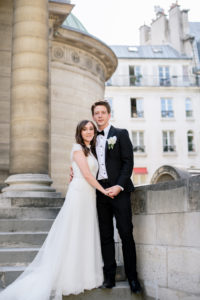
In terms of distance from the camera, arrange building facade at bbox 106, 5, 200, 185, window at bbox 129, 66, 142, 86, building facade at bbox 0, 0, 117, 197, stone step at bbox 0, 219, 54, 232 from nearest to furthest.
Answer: stone step at bbox 0, 219, 54, 232 < building facade at bbox 0, 0, 117, 197 < building facade at bbox 106, 5, 200, 185 < window at bbox 129, 66, 142, 86

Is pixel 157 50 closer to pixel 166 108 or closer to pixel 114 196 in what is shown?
pixel 166 108

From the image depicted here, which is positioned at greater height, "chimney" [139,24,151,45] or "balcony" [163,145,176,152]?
"chimney" [139,24,151,45]

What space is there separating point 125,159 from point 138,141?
36.3 metres

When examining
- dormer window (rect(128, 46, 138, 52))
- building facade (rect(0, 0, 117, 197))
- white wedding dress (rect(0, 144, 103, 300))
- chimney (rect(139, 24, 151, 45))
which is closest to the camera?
white wedding dress (rect(0, 144, 103, 300))

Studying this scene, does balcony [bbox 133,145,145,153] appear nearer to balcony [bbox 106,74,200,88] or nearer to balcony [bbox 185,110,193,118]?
balcony [bbox 185,110,193,118]

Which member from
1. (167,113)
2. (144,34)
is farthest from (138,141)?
(144,34)

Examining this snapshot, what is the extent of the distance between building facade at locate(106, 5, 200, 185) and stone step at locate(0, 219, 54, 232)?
106ft

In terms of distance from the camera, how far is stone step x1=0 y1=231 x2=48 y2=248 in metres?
6.58

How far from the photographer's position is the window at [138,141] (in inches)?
1591

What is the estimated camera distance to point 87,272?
496cm

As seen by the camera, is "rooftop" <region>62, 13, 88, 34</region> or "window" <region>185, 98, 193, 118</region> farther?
"window" <region>185, 98, 193, 118</region>

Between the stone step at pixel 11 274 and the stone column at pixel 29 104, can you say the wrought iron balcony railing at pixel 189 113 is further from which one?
the stone step at pixel 11 274

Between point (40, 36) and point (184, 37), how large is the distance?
39835 millimetres

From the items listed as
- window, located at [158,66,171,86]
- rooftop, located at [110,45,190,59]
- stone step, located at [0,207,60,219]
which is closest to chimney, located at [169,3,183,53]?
rooftop, located at [110,45,190,59]
